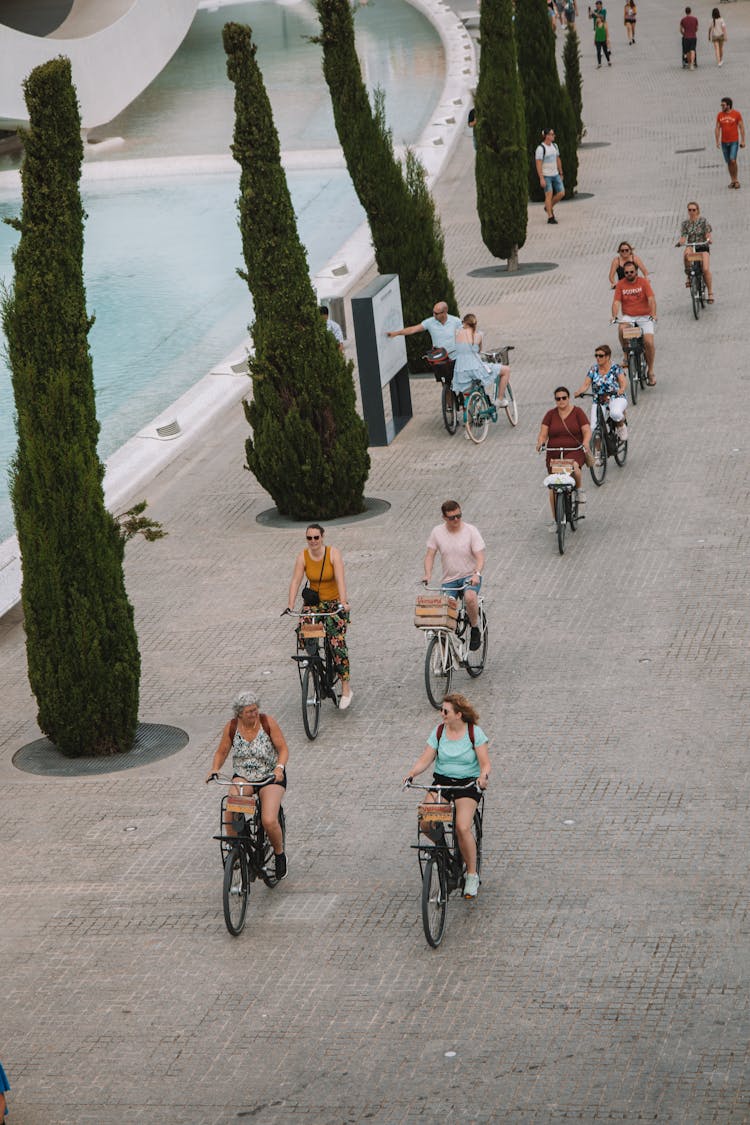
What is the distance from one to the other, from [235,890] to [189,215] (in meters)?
30.5

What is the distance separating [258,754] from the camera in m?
10.6

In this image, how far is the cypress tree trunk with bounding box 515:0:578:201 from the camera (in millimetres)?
32938

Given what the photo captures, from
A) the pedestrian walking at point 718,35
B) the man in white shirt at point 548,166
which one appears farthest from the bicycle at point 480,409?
the pedestrian walking at point 718,35

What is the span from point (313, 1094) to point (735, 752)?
14.9 feet

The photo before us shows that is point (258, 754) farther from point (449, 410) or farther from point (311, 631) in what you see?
point (449, 410)

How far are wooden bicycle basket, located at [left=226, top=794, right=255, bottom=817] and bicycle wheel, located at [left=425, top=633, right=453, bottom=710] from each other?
3.03 meters

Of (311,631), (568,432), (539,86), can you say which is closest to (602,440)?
(568,432)

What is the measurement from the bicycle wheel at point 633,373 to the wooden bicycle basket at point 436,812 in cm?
1169

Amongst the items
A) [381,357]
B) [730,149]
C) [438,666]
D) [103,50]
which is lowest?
[730,149]

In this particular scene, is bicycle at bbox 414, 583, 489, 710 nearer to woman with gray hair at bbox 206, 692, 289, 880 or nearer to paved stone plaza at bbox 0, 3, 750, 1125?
paved stone plaza at bbox 0, 3, 750, 1125

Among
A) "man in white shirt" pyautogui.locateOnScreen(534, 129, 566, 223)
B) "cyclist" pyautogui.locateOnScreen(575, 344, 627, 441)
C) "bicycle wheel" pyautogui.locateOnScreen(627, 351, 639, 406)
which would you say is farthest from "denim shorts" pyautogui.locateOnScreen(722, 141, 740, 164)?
"cyclist" pyautogui.locateOnScreen(575, 344, 627, 441)

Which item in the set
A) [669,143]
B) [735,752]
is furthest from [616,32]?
[735,752]

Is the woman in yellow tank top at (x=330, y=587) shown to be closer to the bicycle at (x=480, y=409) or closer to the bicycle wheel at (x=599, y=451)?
the bicycle wheel at (x=599, y=451)

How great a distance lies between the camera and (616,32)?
197 feet
